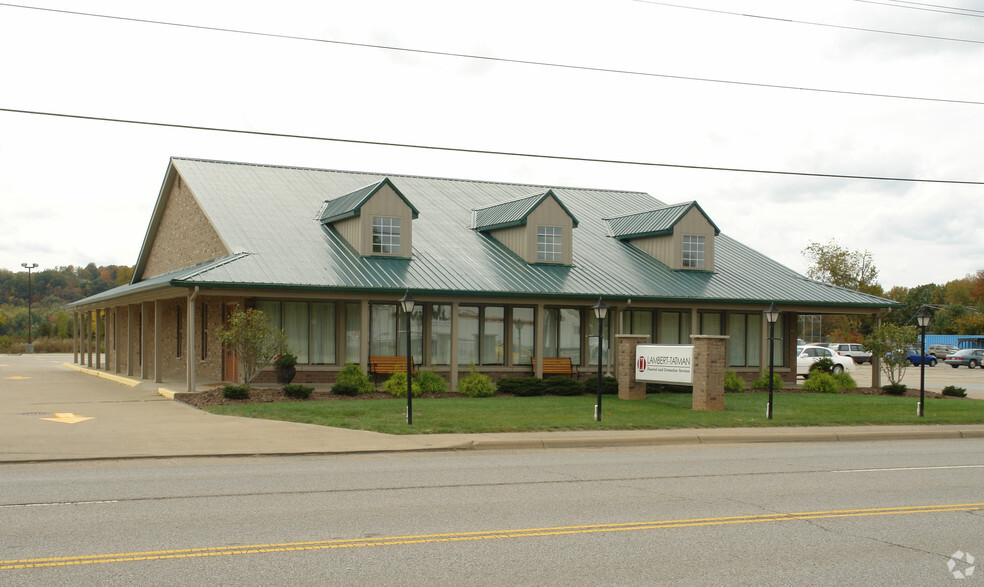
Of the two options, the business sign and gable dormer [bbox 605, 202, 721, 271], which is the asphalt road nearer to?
the business sign

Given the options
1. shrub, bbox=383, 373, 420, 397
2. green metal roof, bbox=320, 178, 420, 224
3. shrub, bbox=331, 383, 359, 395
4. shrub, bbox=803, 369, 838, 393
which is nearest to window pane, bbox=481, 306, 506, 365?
shrub, bbox=383, 373, 420, 397

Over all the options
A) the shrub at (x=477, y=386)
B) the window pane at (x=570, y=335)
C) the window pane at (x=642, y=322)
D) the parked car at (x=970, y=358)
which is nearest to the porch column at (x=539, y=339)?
the window pane at (x=570, y=335)

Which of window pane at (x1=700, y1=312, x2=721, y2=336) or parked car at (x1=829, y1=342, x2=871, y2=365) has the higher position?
window pane at (x1=700, y1=312, x2=721, y2=336)

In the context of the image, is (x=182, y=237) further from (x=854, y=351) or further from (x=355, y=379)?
(x=854, y=351)

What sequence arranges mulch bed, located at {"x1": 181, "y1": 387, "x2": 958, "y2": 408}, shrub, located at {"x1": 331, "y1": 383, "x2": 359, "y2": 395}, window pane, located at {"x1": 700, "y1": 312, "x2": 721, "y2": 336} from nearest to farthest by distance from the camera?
mulch bed, located at {"x1": 181, "y1": 387, "x2": 958, "y2": 408}
shrub, located at {"x1": 331, "y1": 383, "x2": 359, "y2": 395}
window pane, located at {"x1": 700, "y1": 312, "x2": 721, "y2": 336}

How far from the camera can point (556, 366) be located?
28.2 m

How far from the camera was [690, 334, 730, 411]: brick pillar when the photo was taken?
21641mm

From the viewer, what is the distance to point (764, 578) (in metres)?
6.80

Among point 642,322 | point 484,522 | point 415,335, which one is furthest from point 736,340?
point 484,522

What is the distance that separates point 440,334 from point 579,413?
8.03 meters

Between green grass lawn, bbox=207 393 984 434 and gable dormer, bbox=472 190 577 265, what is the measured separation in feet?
21.2

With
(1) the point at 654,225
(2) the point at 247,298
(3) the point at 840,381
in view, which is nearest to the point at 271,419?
(2) the point at 247,298

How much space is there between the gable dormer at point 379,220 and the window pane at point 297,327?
9.01 ft

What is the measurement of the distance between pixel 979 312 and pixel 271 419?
99.0 meters
